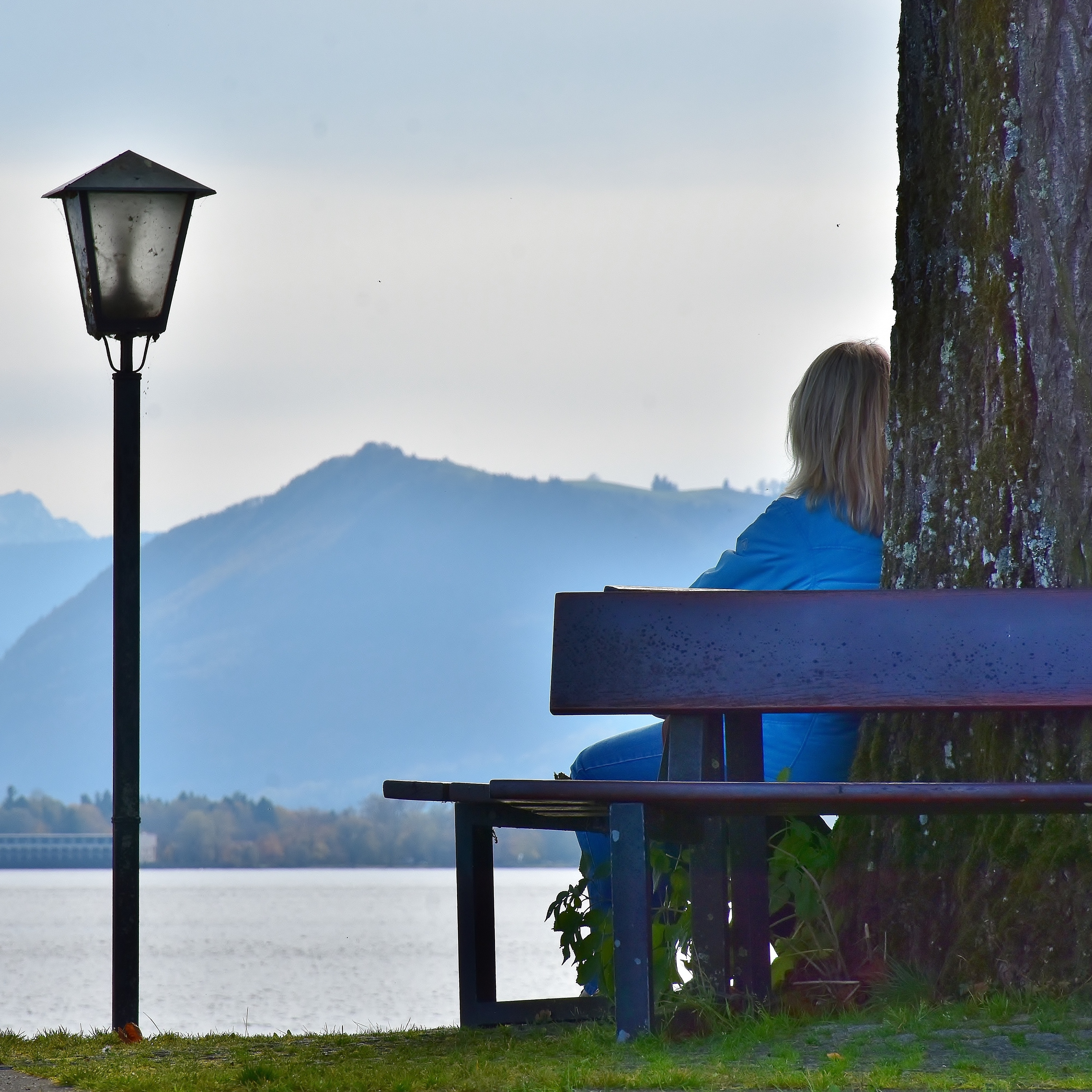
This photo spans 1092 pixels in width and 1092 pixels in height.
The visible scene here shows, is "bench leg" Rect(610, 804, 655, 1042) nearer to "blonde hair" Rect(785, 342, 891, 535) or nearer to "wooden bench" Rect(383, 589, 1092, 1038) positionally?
"wooden bench" Rect(383, 589, 1092, 1038)

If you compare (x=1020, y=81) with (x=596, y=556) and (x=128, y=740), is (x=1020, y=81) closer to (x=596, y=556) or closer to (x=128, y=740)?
(x=128, y=740)

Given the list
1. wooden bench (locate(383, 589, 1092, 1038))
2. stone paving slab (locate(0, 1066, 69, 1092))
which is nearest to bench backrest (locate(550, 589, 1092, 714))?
wooden bench (locate(383, 589, 1092, 1038))

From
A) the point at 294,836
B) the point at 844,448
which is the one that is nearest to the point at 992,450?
the point at 844,448

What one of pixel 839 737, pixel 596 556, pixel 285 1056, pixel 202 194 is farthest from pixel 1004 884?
pixel 596 556

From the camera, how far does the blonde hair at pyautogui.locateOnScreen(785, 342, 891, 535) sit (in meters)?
4.31

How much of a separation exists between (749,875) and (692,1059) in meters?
0.72

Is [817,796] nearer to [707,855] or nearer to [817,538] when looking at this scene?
[707,855]

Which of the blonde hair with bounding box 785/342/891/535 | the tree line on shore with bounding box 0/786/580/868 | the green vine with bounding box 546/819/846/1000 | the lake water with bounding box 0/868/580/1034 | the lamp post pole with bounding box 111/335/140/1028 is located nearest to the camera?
the green vine with bounding box 546/819/846/1000

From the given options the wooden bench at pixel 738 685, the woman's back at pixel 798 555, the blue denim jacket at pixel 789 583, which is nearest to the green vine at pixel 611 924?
the wooden bench at pixel 738 685

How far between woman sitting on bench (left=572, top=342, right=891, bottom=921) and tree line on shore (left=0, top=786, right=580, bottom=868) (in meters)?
70.8

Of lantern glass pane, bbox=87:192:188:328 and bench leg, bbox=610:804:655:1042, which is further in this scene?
lantern glass pane, bbox=87:192:188:328

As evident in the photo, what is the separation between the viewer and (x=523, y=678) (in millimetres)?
196125

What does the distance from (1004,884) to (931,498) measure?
0.92 meters

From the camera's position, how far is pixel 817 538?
14.1ft
